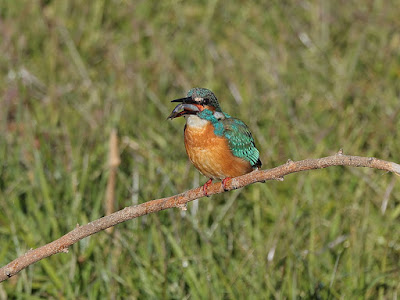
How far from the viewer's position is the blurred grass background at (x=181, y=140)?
129 inches

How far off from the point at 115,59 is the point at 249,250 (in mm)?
2460

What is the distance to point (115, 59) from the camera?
5.40 meters

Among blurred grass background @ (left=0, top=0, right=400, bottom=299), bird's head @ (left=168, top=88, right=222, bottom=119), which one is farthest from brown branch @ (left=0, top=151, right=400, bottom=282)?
blurred grass background @ (left=0, top=0, right=400, bottom=299)

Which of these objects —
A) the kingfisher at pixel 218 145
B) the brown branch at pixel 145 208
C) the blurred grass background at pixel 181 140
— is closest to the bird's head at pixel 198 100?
the kingfisher at pixel 218 145

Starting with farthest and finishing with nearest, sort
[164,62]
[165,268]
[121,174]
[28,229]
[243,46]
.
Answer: [243,46] → [164,62] → [121,174] → [28,229] → [165,268]

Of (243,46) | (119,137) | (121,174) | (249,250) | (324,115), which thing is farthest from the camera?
(243,46)

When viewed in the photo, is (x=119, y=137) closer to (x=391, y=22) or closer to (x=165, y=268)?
(x=165, y=268)

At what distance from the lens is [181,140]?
174 inches

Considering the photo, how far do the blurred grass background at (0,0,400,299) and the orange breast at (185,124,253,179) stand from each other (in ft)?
2.12

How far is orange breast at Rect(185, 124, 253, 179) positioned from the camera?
8.74ft

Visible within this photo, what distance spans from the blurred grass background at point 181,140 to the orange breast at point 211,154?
647 mm

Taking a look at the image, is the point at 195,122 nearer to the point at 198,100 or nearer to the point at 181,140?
the point at 198,100

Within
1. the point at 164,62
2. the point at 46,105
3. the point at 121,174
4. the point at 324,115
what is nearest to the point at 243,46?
the point at 164,62

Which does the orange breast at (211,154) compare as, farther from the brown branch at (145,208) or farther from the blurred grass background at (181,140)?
the blurred grass background at (181,140)
